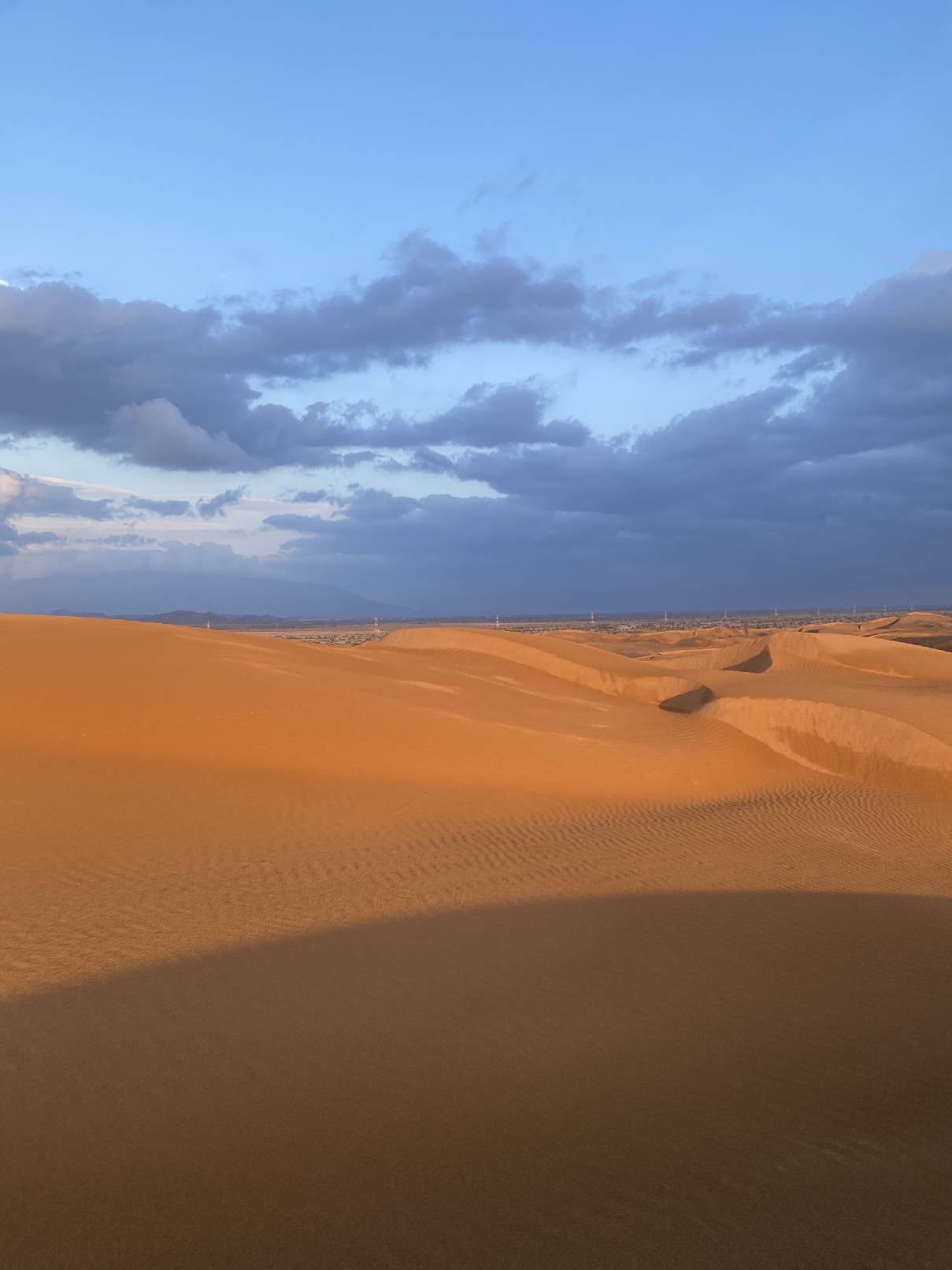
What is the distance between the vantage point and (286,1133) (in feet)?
11.3

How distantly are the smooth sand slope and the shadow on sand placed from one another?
16mm

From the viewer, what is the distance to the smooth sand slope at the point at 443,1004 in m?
2.99

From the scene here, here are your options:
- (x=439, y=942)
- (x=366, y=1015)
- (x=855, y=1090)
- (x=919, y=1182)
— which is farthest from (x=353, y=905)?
(x=919, y=1182)

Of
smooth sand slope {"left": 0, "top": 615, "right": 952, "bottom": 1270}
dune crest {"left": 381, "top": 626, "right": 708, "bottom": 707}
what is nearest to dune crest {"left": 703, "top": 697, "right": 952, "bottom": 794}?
smooth sand slope {"left": 0, "top": 615, "right": 952, "bottom": 1270}

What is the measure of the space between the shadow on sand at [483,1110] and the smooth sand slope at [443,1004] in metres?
0.02

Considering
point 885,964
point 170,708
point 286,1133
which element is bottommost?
point 885,964

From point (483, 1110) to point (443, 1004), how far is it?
117 centimetres

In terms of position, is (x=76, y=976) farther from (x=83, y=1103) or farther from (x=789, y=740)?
(x=789, y=740)

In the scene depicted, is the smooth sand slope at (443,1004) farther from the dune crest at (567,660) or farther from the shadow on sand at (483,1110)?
the dune crest at (567,660)

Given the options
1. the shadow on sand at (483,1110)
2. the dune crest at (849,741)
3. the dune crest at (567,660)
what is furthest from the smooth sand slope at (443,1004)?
the dune crest at (567,660)

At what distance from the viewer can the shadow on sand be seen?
288 centimetres

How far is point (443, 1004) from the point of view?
483cm

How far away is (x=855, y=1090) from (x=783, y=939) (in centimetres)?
229

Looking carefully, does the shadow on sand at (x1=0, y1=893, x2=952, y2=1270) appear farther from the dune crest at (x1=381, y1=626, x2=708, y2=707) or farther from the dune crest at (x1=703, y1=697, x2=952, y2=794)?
the dune crest at (x1=381, y1=626, x2=708, y2=707)
